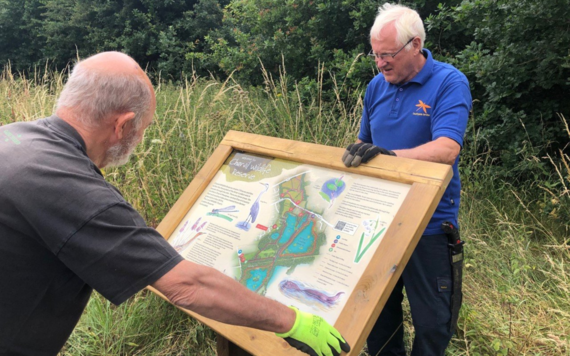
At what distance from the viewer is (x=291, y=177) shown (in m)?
2.09

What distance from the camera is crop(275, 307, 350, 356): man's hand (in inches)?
56.8

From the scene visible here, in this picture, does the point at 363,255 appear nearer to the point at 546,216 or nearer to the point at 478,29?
the point at 546,216

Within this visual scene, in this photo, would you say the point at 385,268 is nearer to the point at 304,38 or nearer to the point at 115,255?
the point at 115,255

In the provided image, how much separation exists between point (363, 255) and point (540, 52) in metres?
3.66

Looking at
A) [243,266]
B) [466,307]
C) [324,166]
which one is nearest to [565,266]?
[466,307]

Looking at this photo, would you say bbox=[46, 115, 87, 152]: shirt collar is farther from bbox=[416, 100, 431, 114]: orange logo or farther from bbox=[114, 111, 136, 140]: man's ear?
bbox=[416, 100, 431, 114]: orange logo

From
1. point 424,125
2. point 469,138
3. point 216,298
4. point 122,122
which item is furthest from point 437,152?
point 469,138

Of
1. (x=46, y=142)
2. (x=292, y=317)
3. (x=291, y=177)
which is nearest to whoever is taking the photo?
(x=46, y=142)

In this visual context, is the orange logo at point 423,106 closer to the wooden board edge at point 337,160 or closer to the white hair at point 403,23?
the white hair at point 403,23

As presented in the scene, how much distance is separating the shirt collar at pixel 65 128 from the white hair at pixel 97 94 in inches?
2.0

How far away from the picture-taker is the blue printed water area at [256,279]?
5.98 feet

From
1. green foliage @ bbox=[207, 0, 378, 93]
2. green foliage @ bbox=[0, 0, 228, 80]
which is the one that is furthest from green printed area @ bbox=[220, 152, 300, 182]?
green foliage @ bbox=[0, 0, 228, 80]

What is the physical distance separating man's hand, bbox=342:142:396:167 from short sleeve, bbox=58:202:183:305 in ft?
3.01

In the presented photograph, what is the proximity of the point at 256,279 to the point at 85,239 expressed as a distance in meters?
0.80
